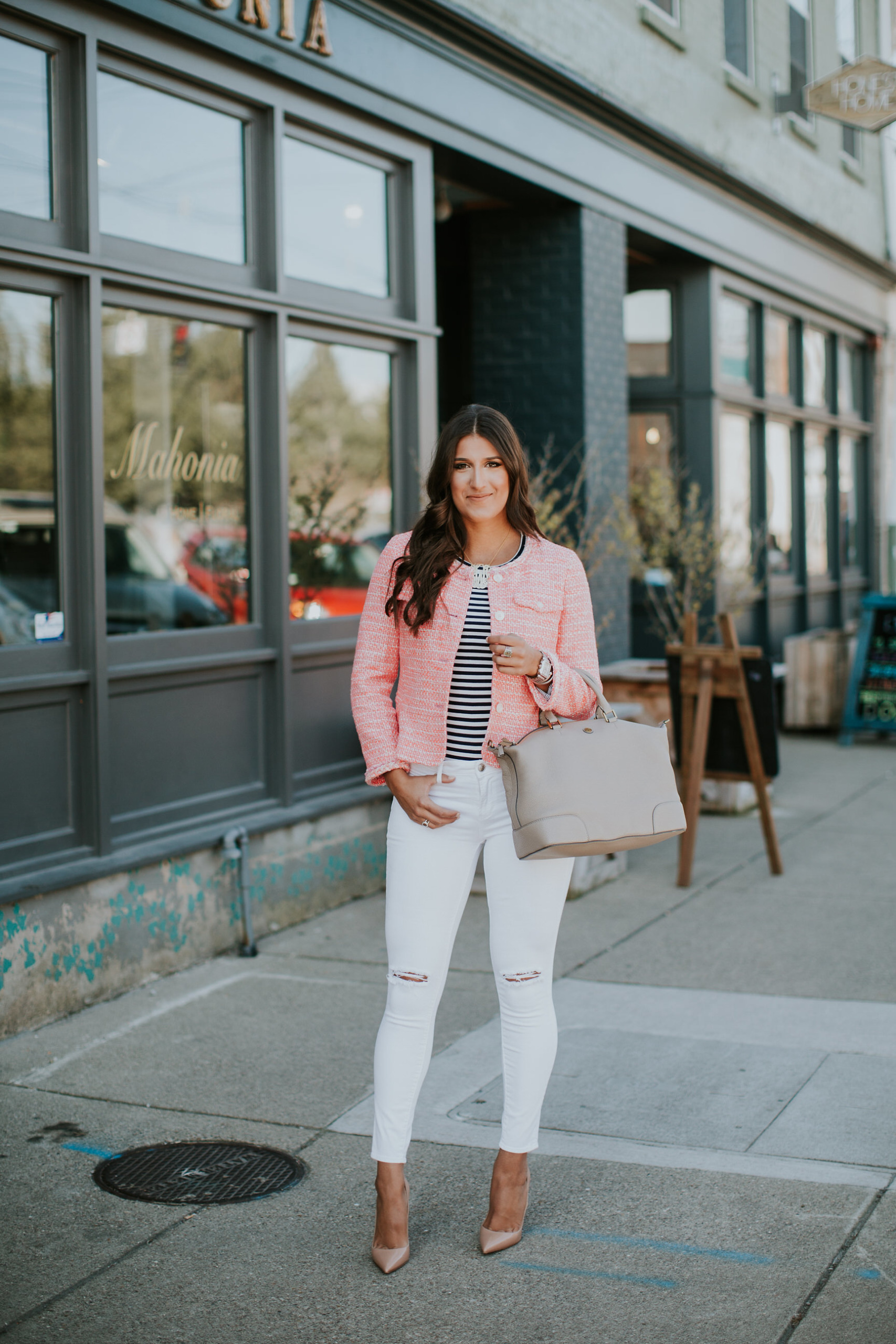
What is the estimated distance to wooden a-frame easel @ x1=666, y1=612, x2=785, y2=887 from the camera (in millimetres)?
6809

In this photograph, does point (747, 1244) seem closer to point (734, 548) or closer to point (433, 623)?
point (433, 623)

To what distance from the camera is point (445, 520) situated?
3369 mm

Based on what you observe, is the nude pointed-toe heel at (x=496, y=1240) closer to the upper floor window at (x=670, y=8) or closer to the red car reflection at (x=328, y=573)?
the red car reflection at (x=328, y=573)

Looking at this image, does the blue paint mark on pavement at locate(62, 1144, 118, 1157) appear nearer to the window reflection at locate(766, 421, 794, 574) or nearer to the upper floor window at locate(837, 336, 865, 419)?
the window reflection at locate(766, 421, 794, 574)

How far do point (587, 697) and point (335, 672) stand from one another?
3.50 m

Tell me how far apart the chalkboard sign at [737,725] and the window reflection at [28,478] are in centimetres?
328

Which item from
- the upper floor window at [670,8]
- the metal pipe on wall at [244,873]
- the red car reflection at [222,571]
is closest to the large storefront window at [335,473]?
the red car reflection at [222,571]

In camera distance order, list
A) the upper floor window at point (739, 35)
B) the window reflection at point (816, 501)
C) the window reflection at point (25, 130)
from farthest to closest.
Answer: the window reflection at point (816, 501) < the upper floor window at point (739, 35) < the window reflection at point (25, 130)

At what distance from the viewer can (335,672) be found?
6.70 metres

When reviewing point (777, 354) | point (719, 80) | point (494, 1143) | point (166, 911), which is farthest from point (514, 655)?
point (777, 354)

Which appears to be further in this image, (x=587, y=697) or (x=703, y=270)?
(x=703, y=270)

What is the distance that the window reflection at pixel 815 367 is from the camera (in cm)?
1309

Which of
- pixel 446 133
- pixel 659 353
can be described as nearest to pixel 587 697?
pixel 446 133

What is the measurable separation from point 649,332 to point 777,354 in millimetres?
2144
